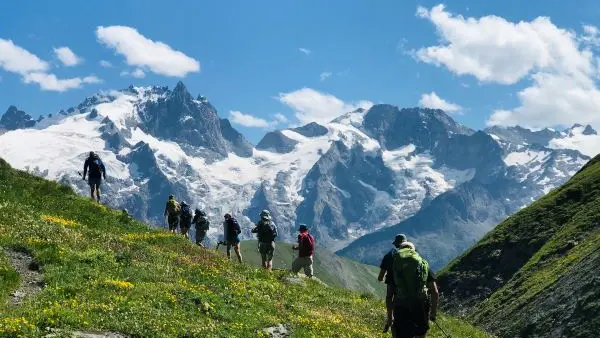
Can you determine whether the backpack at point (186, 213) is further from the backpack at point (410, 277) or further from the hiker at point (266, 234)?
the backpack at point (410, 277)

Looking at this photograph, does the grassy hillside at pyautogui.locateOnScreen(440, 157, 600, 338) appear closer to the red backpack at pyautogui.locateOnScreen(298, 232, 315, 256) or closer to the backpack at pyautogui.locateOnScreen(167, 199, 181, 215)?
the red backpack at pyautogui.locateOnScreen(298, 232, 315, 256)

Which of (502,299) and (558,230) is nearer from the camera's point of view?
(502,299)

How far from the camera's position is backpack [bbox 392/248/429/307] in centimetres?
1639

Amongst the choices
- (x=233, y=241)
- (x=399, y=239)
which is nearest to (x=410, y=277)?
(x=399, y=239)

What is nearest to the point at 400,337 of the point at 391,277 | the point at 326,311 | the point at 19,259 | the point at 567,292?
the point at 391,277

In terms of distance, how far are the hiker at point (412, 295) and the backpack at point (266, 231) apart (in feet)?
70.4

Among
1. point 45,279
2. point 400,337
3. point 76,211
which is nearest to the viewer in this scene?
point 400,337

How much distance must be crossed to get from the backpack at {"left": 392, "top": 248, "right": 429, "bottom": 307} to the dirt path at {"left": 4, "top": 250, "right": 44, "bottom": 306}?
1055 cm

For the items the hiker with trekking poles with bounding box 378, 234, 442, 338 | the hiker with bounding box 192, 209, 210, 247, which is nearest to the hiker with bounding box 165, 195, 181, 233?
the hiker with bounding box 192, 209, 210, 247

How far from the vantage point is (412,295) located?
16.5 metres

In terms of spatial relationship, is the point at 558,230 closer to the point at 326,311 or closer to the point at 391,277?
the point at 326,311

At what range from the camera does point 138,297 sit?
19.3 meters

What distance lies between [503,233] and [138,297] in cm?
4884

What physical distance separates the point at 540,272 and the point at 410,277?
3499 centimetres
